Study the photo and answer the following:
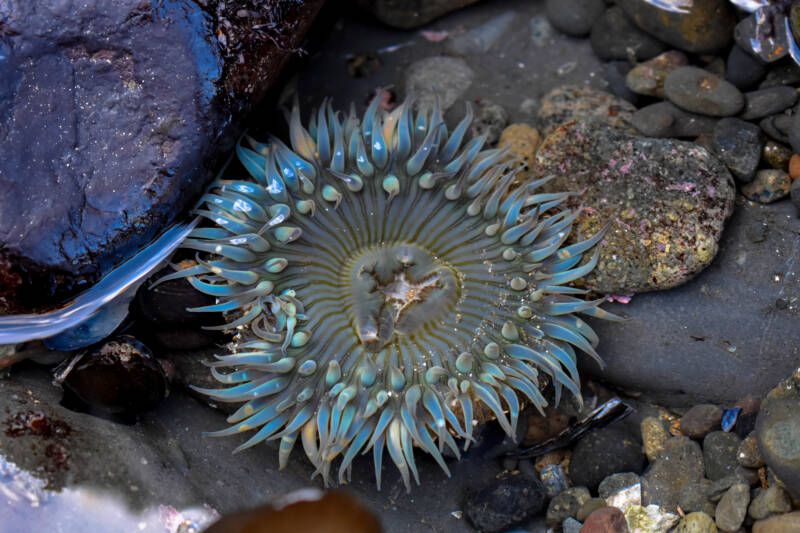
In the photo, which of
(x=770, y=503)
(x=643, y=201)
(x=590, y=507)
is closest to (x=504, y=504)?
(x=590, y=507)

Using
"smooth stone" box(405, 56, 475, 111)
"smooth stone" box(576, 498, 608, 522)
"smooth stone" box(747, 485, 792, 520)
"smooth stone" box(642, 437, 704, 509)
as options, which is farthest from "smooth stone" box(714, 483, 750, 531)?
"smooth stone" box(405, 56, 475, 111)

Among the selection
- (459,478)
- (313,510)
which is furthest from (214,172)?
(459,478)

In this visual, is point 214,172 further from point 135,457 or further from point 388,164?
point 135,457

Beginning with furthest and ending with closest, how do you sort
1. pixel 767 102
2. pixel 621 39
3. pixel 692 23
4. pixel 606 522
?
1. pixel 621 39
2. pixel 692 23
3. pixel 767 102
4. pixel 606 522

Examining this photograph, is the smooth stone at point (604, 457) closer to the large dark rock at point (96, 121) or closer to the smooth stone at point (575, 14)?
the large dark rock at point (96, 121)

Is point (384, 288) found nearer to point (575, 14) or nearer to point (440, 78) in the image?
point (440, 78)

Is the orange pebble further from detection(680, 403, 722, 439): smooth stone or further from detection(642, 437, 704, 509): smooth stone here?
detection(642, 437, 704, 509): smooth stone
